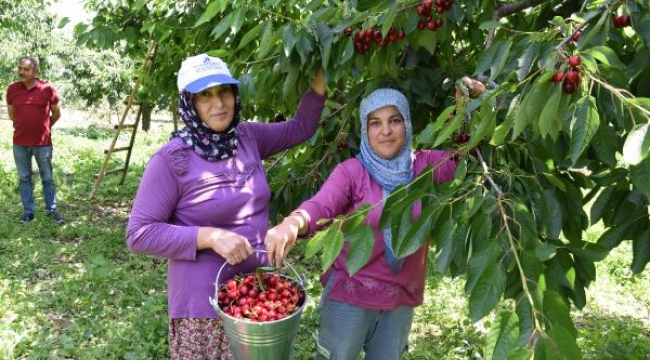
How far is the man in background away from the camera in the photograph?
6.10 meters

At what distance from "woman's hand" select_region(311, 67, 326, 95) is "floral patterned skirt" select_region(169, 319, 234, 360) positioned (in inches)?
38.3

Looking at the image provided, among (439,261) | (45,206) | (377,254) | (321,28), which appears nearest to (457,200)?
(439,261)

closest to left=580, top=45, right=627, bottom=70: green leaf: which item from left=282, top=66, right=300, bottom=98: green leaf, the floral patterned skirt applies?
left=282, top=66, right=300, bottom=98: green leaf

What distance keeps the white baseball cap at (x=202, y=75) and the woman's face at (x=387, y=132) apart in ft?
1.76

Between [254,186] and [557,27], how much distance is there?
1092mm

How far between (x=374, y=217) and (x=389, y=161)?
0.23 metres

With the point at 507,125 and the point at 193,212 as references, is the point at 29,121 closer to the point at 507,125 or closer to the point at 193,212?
the point at 193,212

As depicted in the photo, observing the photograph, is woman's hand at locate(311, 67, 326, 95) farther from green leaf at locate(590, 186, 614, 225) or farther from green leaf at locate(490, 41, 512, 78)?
green leaf at locate(590, 186, 614, 225)

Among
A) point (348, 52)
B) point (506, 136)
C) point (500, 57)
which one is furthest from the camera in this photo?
point (348, 52)

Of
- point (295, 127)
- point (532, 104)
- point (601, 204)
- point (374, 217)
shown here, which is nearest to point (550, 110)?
point (532, 104)

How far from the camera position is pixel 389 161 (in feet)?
6.88

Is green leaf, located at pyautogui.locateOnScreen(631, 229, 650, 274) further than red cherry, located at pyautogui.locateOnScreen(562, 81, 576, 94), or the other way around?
green leaf, located at pyautogui.locateOnScreen(631, 229, 650, 274)

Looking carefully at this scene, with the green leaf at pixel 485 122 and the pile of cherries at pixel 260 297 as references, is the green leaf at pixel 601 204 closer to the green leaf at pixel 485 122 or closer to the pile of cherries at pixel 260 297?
the green leaf at pixel 485 122

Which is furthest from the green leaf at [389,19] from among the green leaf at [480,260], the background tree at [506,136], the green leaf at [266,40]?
the green leaf at [480,260]
